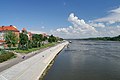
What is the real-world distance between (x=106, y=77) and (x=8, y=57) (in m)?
25.4

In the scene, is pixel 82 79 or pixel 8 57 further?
pixel 8 57

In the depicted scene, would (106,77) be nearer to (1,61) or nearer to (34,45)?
(1,61)

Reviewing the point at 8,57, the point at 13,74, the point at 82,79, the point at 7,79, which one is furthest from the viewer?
the point at 8,57

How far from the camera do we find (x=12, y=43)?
92.4m

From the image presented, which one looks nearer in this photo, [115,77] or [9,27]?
[115,77]

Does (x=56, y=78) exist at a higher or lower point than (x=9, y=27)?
lower

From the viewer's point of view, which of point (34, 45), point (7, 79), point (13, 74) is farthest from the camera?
point (34, 45)

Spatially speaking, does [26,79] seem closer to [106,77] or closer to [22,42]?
[106,77]

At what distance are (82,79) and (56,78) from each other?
4.15m

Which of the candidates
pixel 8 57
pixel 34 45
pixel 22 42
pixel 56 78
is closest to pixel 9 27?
pixel 34 45

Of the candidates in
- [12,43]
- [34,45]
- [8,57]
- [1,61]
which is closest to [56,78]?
[1,61]

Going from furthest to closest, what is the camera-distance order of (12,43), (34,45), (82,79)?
(34,45) → (12,43) → (82,79)

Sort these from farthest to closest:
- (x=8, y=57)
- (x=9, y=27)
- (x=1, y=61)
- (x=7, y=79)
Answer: (x=9, y=27)
(x=8, y=57)
(x=1, y=61)
(x=7, y=79)

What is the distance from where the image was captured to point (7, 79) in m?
28.8
